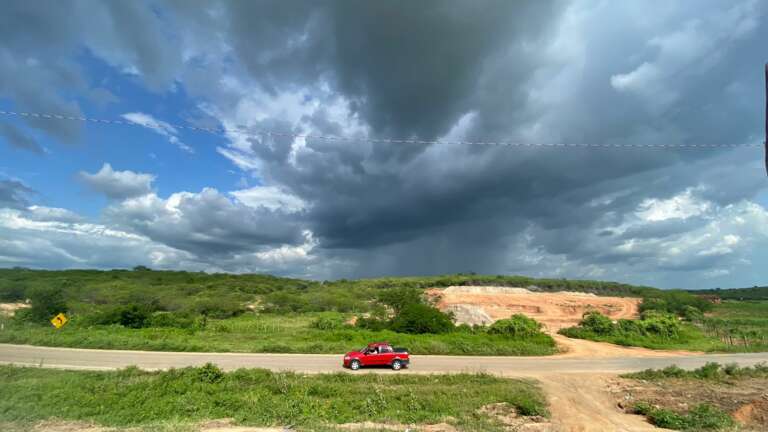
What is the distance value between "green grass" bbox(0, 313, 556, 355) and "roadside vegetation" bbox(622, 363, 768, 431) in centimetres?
1121

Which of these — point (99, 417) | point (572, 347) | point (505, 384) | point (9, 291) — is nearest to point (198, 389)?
point (99, 417)

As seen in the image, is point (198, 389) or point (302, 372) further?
point (302, 372)

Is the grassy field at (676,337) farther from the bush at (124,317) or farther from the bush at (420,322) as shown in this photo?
the bush at (124,317)

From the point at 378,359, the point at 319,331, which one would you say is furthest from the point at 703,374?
the point at 319,331

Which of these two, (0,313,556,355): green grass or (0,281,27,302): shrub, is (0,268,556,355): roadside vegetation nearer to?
(0,313,556,355): green grass

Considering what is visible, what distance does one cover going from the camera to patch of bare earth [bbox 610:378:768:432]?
17734 mm

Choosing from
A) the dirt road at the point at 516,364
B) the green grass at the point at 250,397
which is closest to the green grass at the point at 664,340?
the dirt road at the point at 516,364

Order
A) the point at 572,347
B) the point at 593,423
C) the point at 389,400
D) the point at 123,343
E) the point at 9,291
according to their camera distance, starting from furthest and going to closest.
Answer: the point at 9,291
the point at 572,347
the point at 123,343
the point at 389,400
the point at 593,423

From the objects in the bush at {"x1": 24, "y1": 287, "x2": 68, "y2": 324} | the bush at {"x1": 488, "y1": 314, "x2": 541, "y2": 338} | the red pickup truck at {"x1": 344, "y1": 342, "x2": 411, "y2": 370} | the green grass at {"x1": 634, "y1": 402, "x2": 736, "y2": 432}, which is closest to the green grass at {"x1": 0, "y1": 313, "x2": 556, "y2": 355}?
the bush at {"x1": 488, "y1": 314, "x2": 541, "y2": 338}

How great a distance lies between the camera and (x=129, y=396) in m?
16.8

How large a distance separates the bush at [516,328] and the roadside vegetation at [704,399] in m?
14.2

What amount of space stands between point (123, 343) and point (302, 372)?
61.9 feet

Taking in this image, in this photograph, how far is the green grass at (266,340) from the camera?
32.9 meters

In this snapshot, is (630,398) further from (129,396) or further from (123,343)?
(123,343)
